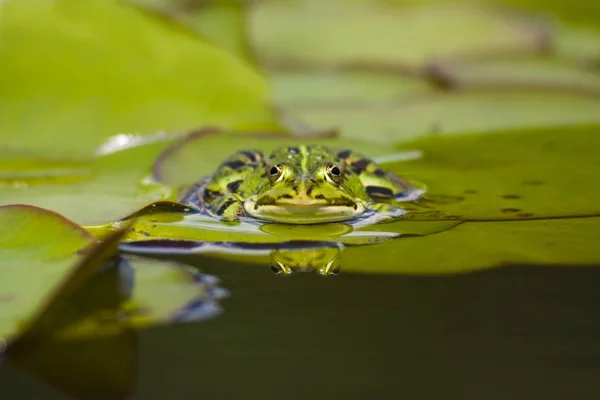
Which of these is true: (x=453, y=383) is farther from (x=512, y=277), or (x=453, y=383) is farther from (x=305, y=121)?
(x=305, y=121)

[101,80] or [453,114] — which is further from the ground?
[101,80]

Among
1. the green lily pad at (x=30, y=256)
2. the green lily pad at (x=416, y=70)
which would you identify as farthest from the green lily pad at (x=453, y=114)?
the green lily pad at (x=30, y=256)

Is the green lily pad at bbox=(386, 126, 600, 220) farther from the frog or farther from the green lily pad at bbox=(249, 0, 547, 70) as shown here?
the green lily pad at bbox=(249, 0, 547, 70)

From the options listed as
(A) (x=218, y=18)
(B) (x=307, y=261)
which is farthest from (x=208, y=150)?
(A) (x=218, y=18)

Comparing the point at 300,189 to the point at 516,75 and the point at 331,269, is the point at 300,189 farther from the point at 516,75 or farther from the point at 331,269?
the point at 516,75

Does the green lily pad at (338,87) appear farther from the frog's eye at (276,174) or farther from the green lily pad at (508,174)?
the frog's eye at (276,174)

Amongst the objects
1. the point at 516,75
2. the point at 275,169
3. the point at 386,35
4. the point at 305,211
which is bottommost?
the point at 305,211

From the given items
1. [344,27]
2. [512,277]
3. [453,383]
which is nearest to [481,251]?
[512,277]

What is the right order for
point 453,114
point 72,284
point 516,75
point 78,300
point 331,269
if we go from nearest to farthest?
point 72,284 < point 78,300 < point 331,269 < point 453,114 < point 516,75
